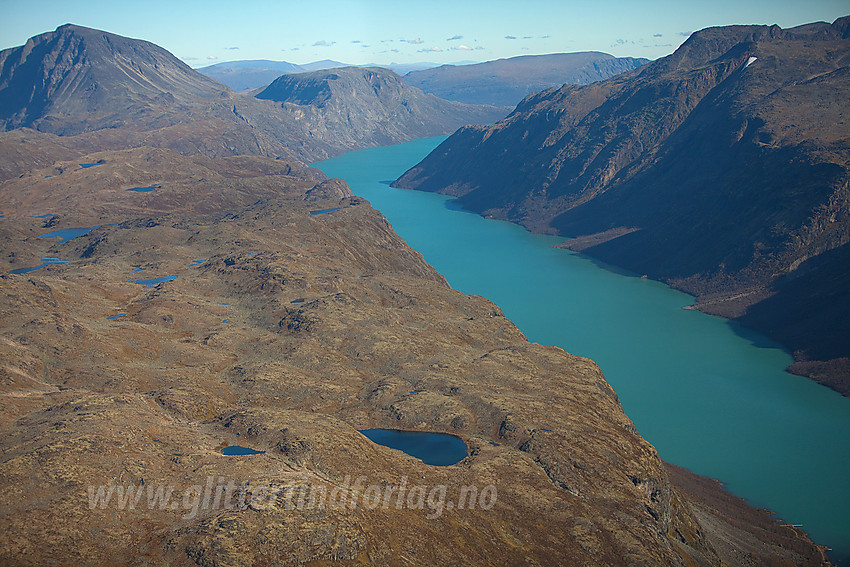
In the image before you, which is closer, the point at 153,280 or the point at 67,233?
the point at 153,280

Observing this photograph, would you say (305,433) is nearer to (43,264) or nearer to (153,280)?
(153,280)

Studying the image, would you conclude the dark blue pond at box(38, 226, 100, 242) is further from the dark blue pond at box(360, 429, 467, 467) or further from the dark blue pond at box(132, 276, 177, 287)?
the dark blue pond at box(360, 429, 467, 467)

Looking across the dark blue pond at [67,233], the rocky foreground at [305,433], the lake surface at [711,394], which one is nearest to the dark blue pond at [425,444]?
the rocky foreground at [305,433]

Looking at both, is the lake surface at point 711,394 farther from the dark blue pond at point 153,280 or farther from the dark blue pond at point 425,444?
the dark blue pond at point 153,280

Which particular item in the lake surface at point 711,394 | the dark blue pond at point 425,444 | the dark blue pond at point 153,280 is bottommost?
the lake surface at point 711,394

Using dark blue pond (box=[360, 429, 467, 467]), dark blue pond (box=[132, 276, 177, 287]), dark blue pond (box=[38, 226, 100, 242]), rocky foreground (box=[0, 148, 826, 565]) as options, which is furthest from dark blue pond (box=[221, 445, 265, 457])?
dark blue pond (box=[38, 226, 100, 242])

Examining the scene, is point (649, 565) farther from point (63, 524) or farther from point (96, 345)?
point (96, 345)

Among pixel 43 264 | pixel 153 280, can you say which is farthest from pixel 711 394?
pixel 43 264
